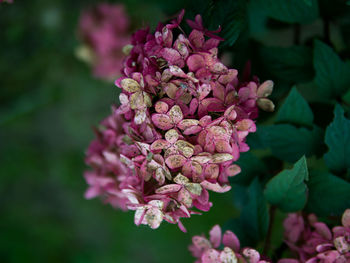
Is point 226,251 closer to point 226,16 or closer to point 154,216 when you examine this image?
point 154,216

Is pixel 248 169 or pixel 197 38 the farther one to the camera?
pixel 248 169

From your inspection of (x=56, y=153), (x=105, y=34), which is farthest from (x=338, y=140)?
(x=56, y=153)

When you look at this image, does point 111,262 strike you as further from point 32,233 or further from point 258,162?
point 258,162

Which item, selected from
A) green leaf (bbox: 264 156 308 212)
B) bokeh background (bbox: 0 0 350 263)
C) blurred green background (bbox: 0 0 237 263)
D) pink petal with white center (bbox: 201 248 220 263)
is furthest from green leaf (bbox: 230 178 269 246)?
blurred green background (bbox: 0 0 237 263)

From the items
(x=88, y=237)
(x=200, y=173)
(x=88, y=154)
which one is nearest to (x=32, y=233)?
(x=88, y=237)

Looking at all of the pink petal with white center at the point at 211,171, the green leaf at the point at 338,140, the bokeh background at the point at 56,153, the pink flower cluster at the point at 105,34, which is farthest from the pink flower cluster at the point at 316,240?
the pink flower cluster at the point at 105,34

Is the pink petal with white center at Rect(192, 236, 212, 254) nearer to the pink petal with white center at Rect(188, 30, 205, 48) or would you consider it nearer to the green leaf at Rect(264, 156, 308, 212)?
the green leaf at Rect(264, 156, 308, 212)

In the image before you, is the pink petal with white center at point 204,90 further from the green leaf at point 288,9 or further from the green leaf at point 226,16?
the green leaf at point 288,9
